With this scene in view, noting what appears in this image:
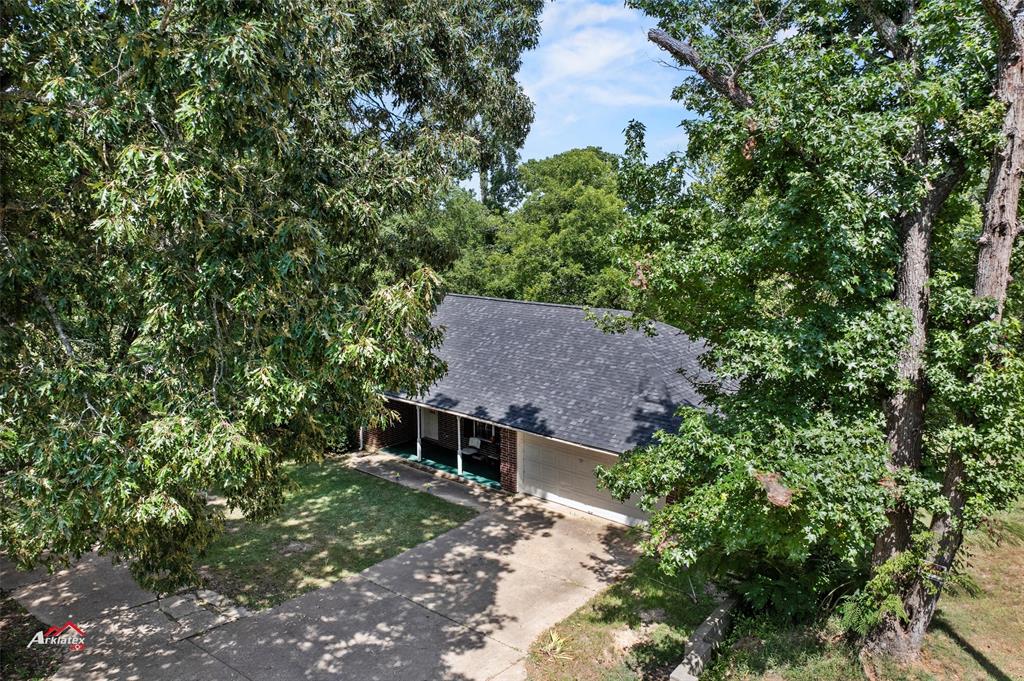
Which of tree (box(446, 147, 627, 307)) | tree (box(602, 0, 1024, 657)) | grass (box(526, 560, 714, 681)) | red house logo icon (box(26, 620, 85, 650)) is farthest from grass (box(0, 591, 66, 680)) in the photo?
tree (box(446, 147, 627, 307))

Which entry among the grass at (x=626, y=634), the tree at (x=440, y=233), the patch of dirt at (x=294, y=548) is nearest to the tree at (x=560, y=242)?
the tree at (x=440, y=233)

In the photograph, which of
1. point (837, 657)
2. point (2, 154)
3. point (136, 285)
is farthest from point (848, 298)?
point (2, 154)

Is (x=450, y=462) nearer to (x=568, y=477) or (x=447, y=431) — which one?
(x=447, y=431)

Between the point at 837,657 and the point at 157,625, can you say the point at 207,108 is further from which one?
the point at 837,657

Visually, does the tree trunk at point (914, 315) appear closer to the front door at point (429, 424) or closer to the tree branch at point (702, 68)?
the tree branch at point (702, 68)

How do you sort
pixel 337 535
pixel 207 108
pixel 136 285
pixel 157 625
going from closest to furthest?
1. pixel 207 108
2. pixel 136 285
3. pixel 157 625
4. pixel 337 535

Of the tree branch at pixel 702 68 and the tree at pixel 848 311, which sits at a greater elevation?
the tree branch at pixel 702 68
